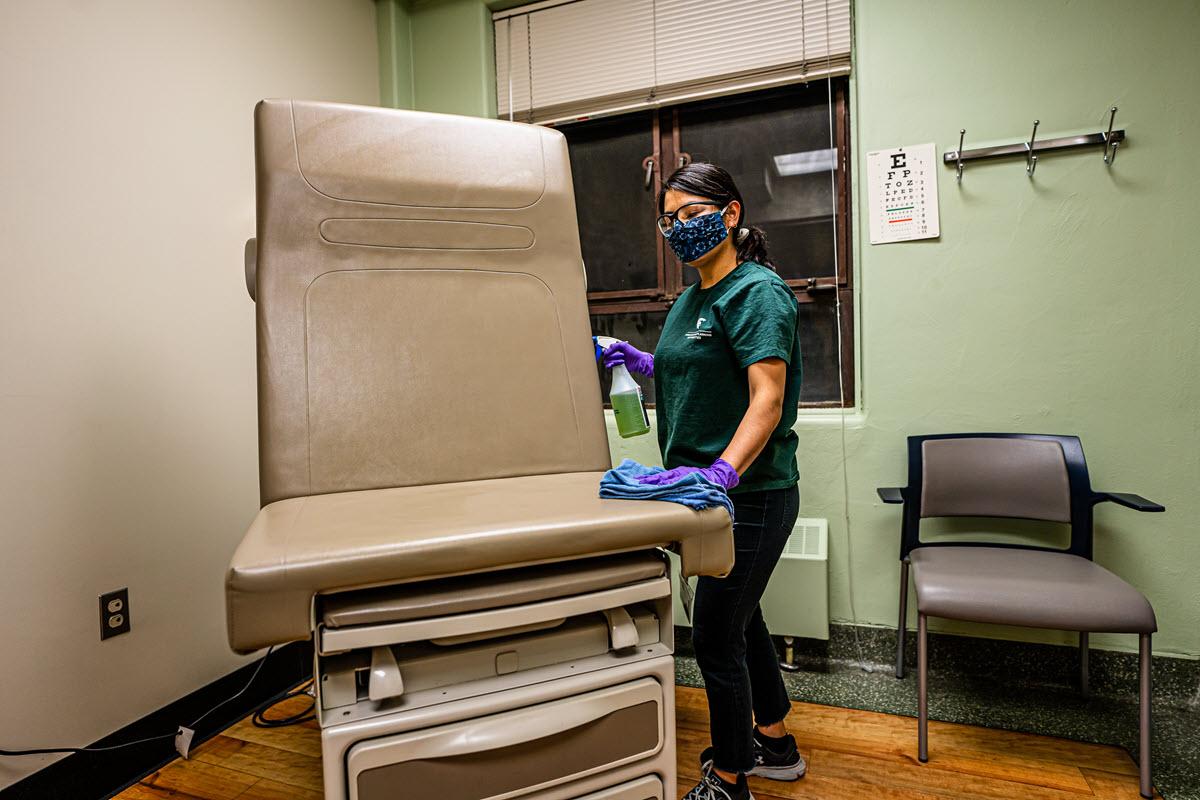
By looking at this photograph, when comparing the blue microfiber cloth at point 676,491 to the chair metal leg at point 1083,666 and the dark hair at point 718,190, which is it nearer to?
the dark hair at point 718,190

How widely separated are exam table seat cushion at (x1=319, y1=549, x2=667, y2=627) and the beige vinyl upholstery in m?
0.08

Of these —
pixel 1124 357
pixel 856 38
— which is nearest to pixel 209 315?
pixel 856 38

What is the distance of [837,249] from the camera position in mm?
2252

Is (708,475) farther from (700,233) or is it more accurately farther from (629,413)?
(700,233)

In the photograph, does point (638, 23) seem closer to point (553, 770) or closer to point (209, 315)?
point (209, 315)

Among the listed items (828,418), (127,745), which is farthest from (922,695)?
(127,745)

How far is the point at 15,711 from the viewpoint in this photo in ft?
4.68

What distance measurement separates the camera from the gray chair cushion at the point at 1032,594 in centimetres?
149

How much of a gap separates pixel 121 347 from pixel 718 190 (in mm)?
1477

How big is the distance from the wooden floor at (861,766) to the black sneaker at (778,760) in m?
0.02

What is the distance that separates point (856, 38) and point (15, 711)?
9.14 ft

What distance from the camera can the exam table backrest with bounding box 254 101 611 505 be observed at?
119cm

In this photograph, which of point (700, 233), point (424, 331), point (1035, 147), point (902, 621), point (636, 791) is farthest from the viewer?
point (902, 621)

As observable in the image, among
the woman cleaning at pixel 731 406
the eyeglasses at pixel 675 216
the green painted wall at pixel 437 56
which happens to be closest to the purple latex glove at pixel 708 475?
the woman cleaning at pixel 731 406
